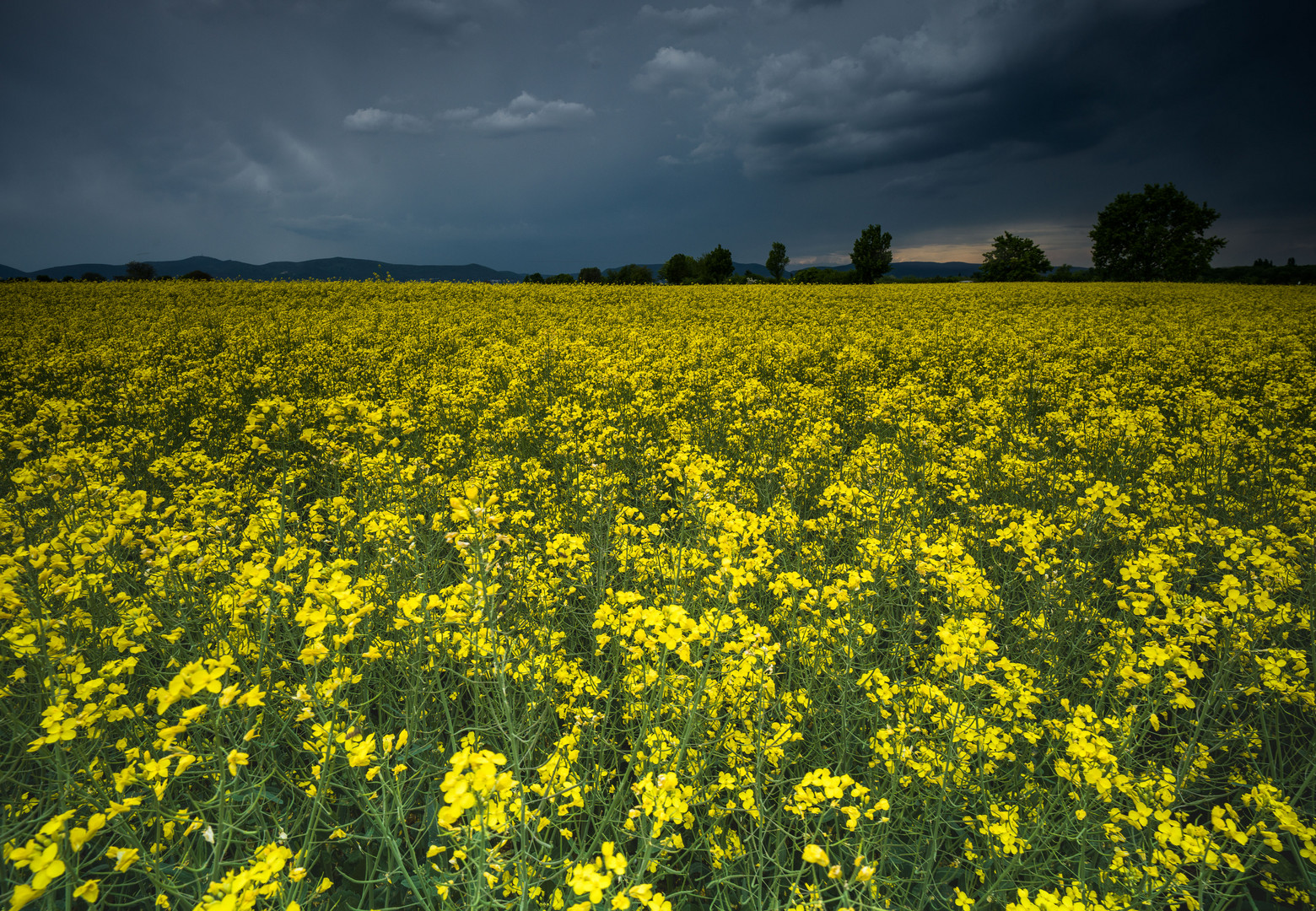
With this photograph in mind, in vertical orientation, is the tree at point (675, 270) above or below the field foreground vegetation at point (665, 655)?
above

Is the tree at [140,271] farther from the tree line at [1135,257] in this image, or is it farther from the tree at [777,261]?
the tree at [777,261]

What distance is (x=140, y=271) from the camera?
38.8m

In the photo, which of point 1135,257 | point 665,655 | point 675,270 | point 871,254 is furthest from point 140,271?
point 1135,257

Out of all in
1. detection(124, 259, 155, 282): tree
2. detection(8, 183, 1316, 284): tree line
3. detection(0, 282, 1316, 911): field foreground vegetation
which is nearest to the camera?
detection(0, 282, 1316, 911): field foreground vegetation

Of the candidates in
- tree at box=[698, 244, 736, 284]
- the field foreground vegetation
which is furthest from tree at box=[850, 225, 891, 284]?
the field foreground vegetation

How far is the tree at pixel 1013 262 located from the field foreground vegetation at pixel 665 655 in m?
80.1

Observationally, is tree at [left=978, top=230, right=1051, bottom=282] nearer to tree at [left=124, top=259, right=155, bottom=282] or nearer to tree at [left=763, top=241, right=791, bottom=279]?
tree at [left=763, top=241, right=791, bottom=279]

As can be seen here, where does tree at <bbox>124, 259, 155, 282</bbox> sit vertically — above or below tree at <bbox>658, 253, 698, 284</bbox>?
below

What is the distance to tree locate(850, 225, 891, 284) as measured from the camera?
73.3m

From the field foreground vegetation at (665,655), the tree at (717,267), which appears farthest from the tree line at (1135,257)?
the field foreground vegetation at (665,655)

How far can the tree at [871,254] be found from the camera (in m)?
73.3

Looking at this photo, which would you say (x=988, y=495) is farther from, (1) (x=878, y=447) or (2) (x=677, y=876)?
(2) (x=677, y=876)

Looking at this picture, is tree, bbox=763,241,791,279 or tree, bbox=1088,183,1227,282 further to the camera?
tree, bbox=763,241,791,279

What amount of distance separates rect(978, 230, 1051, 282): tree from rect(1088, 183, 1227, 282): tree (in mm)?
8257
